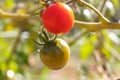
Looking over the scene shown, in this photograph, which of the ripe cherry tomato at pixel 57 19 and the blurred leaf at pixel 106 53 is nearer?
the ripe cherry tomato at pixel 57 19

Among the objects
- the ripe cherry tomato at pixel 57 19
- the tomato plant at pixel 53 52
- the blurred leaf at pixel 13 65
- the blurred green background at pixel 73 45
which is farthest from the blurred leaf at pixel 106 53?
the ripe cherry tomato at pixel 57 19

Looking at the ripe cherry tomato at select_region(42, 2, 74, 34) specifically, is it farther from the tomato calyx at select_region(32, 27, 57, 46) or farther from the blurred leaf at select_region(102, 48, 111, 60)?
the blurred leaf at select_region(102, 48, 111, 60)

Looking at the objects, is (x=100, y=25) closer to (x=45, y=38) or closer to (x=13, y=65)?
(x=45, y=38)

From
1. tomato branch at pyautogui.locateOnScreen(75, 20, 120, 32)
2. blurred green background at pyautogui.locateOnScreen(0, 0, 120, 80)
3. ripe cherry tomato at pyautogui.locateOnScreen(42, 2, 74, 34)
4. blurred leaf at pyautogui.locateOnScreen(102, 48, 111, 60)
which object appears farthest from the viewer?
blurred leaf at pyautogui.locateOnScreen(102, 48, 111, 60)

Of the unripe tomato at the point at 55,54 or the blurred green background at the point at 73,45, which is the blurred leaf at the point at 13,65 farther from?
the unripe tomato at the point at 55,54

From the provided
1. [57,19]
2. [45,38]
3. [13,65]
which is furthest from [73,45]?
[57,19]

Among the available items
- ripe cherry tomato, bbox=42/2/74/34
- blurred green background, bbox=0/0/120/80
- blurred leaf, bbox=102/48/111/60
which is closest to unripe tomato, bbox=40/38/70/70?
ripe cherry tomato, bbox=42/2/74/34
